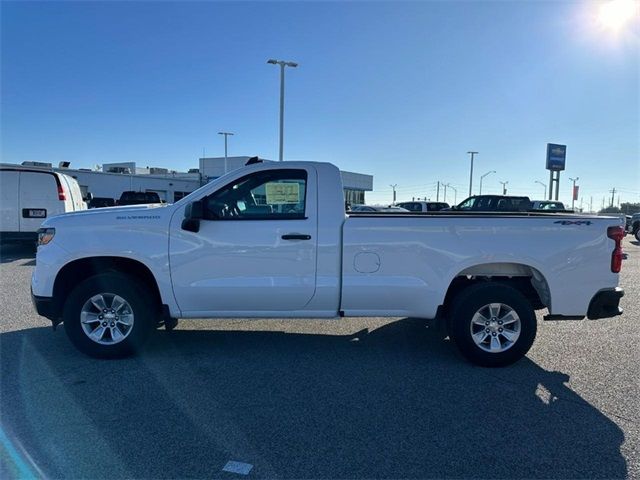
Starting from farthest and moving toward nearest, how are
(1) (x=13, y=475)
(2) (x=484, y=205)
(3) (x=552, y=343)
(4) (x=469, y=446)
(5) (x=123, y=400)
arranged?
(2) (x=484, y=205) → (3) (x=552, y=343) → (5) (x=123, y=400) → (4) (x=469, y=446) → (1) (x=13, y=475)

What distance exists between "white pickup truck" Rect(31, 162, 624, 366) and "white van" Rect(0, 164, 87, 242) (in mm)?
8948

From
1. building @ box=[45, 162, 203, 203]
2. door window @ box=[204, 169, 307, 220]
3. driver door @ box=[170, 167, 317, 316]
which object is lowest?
driver door @ box=[170, 167, 317, 316]

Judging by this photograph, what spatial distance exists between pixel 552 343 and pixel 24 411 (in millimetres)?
5540

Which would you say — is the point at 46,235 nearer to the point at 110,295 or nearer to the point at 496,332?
the point at 110,295

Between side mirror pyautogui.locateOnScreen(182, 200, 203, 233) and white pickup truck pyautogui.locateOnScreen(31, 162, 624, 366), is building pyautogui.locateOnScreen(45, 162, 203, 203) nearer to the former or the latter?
white pickup truck pyautogui.locateOnScreen(31, 162, 624, 366)

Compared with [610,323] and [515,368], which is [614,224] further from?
[610,323]

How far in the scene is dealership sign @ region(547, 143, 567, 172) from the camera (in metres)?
44.1

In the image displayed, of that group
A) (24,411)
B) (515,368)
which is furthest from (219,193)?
(515,368)

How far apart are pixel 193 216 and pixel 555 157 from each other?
1846 inches

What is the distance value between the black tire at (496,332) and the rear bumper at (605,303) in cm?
→ 64

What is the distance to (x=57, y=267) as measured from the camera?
4.82 metres

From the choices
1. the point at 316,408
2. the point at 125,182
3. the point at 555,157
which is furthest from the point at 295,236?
the point at 555,157

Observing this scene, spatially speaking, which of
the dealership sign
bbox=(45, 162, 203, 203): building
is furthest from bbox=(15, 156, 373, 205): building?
the dealership sign

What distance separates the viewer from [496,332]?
4.78m
